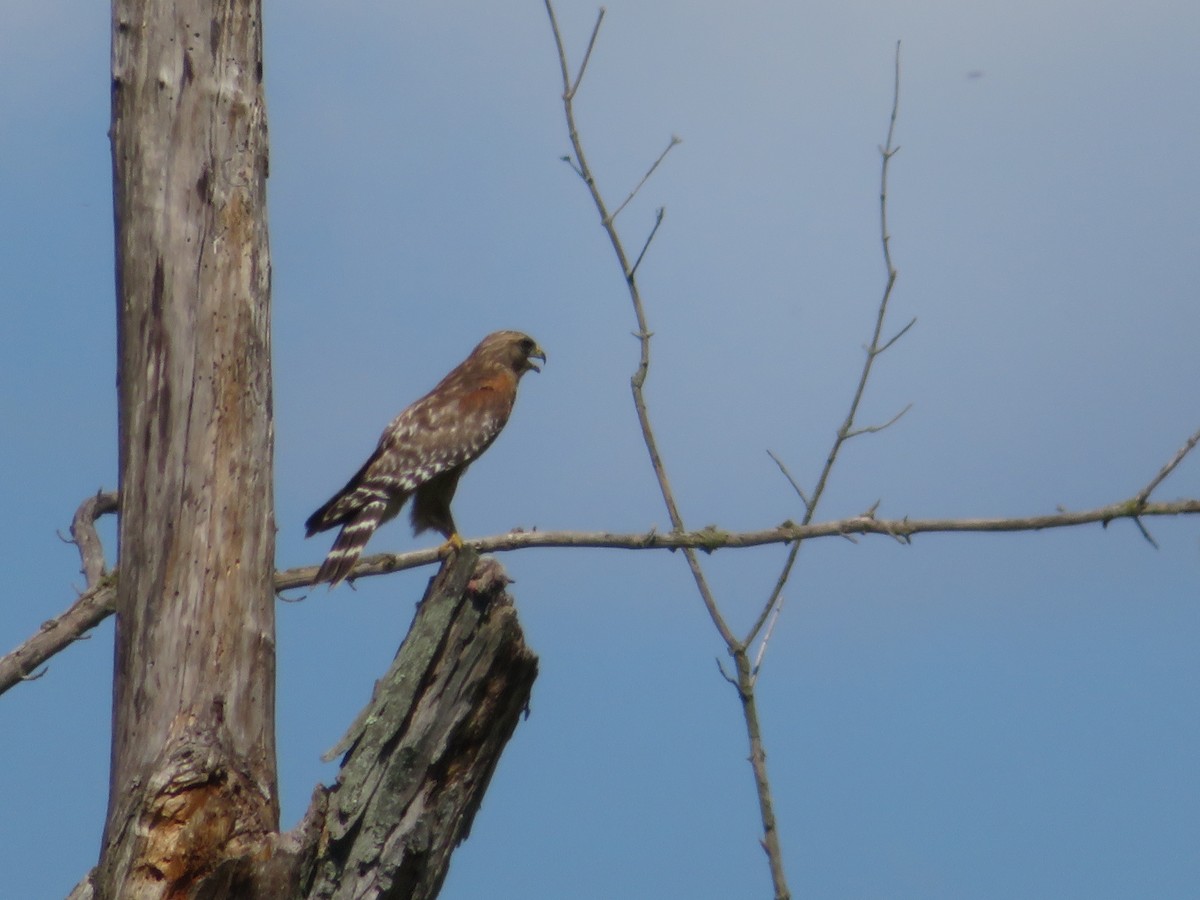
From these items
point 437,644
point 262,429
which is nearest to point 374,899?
point 437,644

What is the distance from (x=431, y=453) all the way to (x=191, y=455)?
3063mm

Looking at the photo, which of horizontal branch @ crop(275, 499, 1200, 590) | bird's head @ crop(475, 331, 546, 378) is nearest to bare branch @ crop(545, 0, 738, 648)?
horizontal branch @ crop(275, 499, 1200, 590)

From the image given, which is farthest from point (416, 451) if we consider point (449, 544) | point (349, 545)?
point (349, 545)

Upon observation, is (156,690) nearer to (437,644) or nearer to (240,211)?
(437,644)

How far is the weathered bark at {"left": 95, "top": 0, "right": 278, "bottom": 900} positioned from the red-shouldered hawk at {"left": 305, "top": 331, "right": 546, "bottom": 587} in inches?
76.3

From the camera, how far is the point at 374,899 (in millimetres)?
3217

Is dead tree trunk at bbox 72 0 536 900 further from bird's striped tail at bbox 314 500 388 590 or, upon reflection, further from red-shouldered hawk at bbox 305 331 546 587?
red-shouldered hawk at bbox 305 331 546 587

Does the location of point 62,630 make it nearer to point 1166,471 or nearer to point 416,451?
point 416,451

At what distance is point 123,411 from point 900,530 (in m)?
2.52

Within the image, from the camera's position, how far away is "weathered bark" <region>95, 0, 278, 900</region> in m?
3.31

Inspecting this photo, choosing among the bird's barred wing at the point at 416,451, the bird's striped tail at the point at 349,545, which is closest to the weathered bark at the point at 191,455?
the bird's striped tail at the point at 349,545

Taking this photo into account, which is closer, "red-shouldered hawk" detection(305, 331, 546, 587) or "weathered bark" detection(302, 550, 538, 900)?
"weathered bark" detection(302, 550, 538, 900)

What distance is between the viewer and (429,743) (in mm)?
3322

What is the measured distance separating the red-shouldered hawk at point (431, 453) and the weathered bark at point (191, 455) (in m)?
1.94
